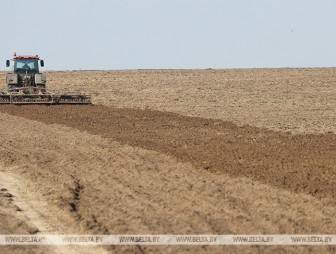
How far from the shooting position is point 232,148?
1781 cm

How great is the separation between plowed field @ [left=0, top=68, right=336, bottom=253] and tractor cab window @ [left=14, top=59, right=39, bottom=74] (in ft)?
15.8

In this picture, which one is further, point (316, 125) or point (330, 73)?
point (330, 73)

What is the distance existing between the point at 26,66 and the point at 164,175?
24.6 metres

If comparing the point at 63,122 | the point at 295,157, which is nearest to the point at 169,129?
the point at 63,122

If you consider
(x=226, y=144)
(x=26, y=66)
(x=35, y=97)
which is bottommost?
(x=226, y=144)

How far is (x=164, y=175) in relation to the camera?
13.4 m

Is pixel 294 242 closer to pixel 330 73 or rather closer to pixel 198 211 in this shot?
pixel 198 211

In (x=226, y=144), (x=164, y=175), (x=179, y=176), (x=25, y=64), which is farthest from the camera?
(x=25, y=64)

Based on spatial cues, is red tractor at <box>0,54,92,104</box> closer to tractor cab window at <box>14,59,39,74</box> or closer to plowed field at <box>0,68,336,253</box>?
tractor cab window at <box>14,59,39,74</box>

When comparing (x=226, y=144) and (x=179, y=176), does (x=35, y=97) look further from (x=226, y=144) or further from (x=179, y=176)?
(x=179, y=176)

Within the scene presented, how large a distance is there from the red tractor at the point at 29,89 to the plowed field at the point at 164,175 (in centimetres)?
262

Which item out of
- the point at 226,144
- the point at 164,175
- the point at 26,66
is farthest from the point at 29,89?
the point at 164,175

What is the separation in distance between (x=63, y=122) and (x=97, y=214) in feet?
53.6

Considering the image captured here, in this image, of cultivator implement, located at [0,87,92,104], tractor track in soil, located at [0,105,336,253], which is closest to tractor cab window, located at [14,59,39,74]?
cultivator implement, located at [0,87,92,104]
